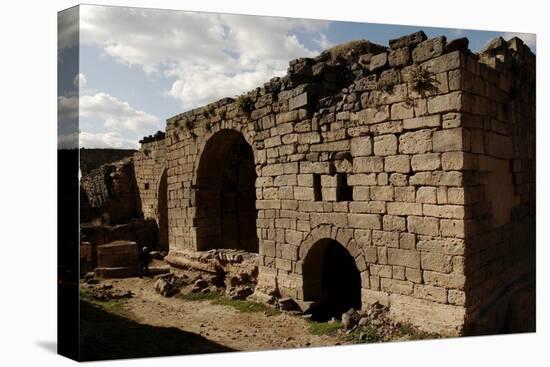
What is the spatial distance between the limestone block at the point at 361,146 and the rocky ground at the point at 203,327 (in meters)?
2.21

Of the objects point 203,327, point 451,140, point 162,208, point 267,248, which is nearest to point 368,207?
point 451,140

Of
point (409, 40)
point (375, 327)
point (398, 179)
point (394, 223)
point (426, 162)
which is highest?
point (409, 40)

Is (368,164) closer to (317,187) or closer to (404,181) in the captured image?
(404,181)

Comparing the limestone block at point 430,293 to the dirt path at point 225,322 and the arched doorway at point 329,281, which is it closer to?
the dirt path at point 225,322

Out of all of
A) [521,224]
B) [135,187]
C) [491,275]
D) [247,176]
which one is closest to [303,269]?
[491,275]

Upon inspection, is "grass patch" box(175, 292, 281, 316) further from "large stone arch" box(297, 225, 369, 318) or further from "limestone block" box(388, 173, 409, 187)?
"limestone block" box(388, 173, 409, 187)

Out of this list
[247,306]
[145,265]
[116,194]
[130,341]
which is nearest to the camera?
[130,341]

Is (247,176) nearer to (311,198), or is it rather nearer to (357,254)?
(311,198)

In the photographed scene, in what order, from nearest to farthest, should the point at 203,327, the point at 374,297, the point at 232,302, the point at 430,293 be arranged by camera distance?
the point at 430,293 < the point at 374,297 < the point at 203,327 < the point at 232,302

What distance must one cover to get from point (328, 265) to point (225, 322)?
2.04 metres

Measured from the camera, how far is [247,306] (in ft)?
28.0

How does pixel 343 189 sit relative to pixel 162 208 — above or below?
above

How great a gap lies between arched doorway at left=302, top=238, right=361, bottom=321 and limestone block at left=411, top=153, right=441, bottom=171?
217 centimetres

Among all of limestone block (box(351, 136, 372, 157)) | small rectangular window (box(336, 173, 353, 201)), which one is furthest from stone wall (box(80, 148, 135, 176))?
limestone block (box(351, 136, 372, 157))
